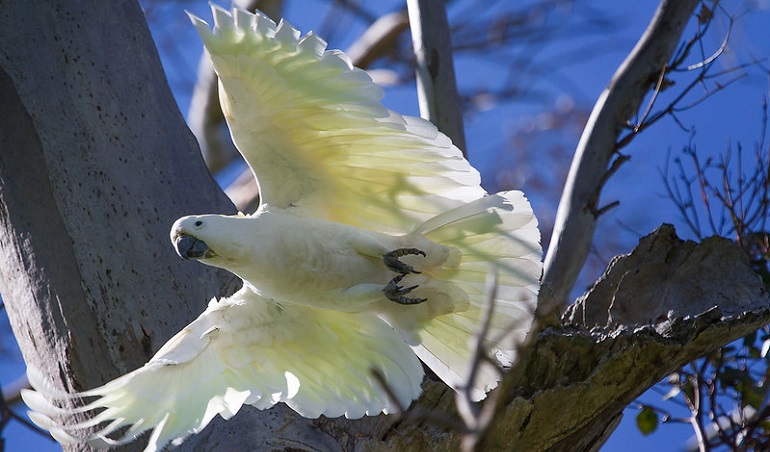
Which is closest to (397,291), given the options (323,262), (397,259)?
(397,259)

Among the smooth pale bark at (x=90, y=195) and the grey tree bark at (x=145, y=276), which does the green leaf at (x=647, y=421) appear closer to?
the grey tree bark at (x=145, y=276)

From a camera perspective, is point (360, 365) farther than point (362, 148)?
Yes

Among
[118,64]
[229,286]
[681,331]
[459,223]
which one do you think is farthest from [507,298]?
[118,64]

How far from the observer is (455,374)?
8.75 ft

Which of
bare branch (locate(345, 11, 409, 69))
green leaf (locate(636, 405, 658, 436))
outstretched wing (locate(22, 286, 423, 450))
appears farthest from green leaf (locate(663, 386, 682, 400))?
bare branch (locate(345, 11, 409, 69))

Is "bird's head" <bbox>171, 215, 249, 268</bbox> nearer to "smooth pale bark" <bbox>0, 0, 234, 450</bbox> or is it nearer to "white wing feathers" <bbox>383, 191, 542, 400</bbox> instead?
"smooth pale bark" <bbox>0, 0, 234, 450</bbox>

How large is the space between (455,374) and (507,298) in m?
0.30

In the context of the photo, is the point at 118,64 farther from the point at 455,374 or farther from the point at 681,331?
the point at 681,331

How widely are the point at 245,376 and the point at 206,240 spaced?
17.5 inches

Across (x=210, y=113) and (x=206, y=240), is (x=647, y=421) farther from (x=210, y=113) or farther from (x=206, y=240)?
(x=210, y=113)

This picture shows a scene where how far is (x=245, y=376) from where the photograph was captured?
252 cm

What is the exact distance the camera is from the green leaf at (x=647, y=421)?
10.6ft

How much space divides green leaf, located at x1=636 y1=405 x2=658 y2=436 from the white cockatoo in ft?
3.05

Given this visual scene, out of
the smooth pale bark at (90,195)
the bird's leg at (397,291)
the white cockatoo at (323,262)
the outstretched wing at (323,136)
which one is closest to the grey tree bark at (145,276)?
the smooth pale bark at (90,195)
